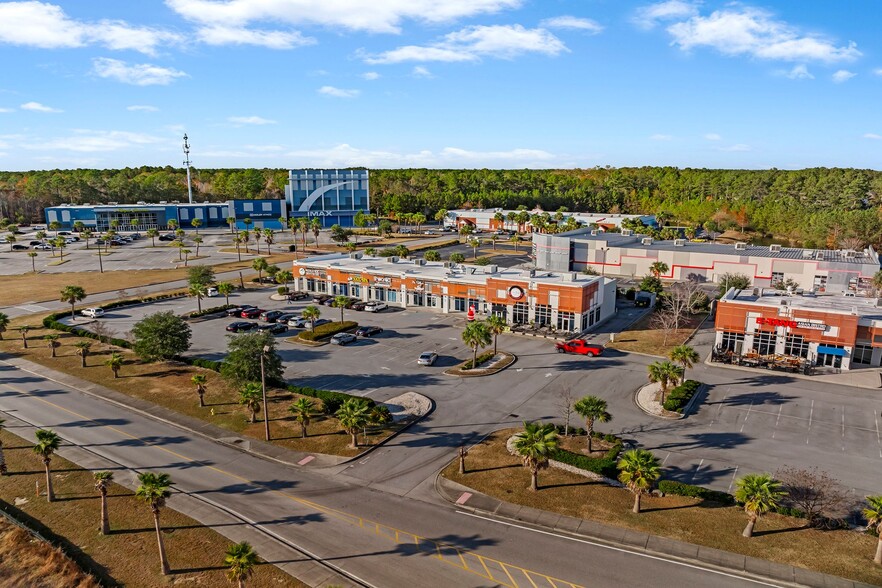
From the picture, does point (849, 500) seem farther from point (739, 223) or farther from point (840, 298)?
point (739, 223)

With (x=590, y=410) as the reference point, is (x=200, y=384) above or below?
below

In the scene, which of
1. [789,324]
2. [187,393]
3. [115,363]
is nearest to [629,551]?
[187,393]

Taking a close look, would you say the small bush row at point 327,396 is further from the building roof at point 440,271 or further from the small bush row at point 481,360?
the building roof at point 440,271

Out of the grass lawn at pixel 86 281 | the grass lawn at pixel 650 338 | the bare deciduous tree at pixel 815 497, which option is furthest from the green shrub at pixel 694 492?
the grass lawn at pixel 86 281

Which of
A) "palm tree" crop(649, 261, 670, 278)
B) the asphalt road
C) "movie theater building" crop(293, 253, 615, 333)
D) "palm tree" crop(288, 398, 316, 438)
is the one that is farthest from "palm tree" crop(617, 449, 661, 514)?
"palm tree" crop(649, 261, 670, 278)

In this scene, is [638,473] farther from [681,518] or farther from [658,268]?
[658,268]

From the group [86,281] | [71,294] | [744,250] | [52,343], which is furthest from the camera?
[86,281]

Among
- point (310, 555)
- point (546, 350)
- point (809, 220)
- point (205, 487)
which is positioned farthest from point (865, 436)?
point (809, 220)
